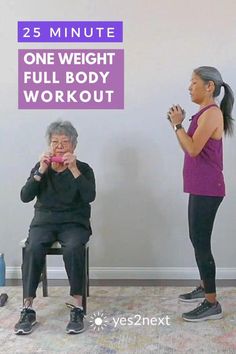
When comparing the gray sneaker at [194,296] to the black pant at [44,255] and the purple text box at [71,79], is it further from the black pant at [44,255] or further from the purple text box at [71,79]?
the purple text box at [71,79]

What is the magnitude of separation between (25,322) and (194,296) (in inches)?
38.3

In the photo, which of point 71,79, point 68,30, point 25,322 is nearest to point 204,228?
point 25,322

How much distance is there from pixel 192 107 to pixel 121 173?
614 millimetres

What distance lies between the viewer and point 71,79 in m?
3.04

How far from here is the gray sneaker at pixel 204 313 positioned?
239 cm

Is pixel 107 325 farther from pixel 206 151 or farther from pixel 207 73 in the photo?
pixel 207 73

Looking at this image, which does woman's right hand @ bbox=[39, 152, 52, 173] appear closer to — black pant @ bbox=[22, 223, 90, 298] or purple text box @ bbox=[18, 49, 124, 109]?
black pant @ bbox=[22, 223, 90, 298]

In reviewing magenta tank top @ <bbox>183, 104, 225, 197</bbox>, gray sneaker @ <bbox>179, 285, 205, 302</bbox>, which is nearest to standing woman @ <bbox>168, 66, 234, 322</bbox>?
magenta tank top @ <bbox>183, 104, 225, 197</bbox>

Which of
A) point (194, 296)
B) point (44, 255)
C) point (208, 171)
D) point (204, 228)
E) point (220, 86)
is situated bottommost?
point (194, 296)

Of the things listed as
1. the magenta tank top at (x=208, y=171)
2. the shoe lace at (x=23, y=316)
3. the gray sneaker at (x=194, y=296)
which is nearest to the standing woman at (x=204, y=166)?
the magenta tank top at (x=208, y=171)

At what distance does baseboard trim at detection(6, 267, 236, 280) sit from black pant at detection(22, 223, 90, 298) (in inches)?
29.0

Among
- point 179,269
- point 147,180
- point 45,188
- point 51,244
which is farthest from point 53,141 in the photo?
point 179,269

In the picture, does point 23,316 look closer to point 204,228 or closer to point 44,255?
point 44,255

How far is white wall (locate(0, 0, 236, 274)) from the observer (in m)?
2.97
